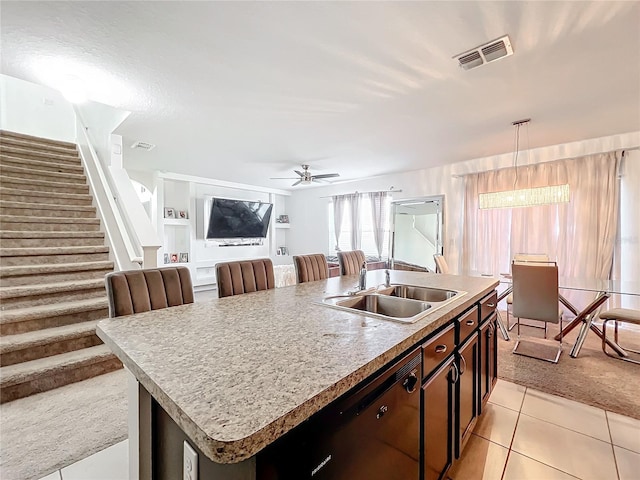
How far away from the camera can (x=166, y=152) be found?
4.44 meters

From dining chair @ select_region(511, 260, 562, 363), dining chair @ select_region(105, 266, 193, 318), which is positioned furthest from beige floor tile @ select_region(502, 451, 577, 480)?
dining chair @ select_region(105, 266, 193, 318)

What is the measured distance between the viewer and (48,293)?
271cm

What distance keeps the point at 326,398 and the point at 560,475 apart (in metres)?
1.77

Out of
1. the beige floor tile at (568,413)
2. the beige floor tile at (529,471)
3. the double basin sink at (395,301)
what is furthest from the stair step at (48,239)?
the beige floor tile at (568,413)

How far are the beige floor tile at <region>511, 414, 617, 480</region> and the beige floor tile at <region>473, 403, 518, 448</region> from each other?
42 mm

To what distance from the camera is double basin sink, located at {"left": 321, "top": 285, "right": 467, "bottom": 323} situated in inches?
65.1

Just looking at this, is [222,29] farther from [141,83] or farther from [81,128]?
[81,128]

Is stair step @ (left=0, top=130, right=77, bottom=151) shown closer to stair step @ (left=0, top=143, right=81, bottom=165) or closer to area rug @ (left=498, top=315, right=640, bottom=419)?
stair step @ (left=0, top=143, right=81, bottom=165)

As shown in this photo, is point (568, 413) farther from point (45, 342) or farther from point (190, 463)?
point (45, 342)

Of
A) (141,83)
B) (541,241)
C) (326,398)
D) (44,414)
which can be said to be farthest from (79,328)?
(541,241)

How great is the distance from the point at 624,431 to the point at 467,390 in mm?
1236

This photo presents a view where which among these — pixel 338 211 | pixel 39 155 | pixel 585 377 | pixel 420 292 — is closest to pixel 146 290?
pixel 420 292

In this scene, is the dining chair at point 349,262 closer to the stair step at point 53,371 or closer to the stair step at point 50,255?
the stair step at point 53,371

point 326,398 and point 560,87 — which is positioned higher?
point 560,87
